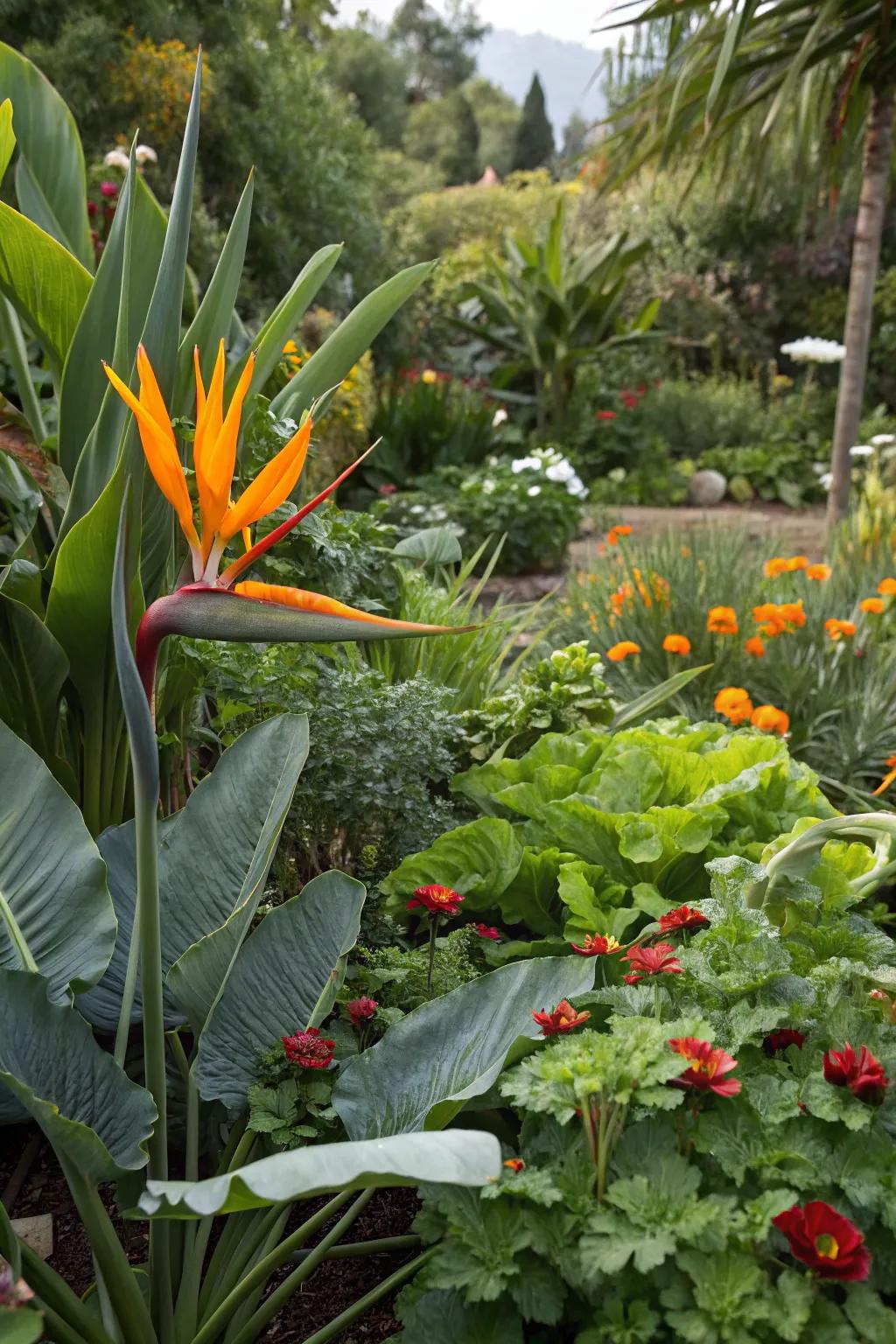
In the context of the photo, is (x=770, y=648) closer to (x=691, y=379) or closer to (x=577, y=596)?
(x=577, y=596)

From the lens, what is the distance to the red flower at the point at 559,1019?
110 cm

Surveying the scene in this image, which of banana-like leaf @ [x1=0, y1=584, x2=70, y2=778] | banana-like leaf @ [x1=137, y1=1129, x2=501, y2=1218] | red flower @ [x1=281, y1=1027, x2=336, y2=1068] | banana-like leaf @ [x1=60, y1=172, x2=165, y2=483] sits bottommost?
red flower @ [x1=281, y1=1027, x2=336, y2=1068]

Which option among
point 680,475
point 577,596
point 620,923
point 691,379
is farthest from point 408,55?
point 620,923

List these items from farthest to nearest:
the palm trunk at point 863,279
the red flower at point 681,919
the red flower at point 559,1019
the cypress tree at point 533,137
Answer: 1. the cypress tree at point 533,137
2. the palm trunk at point 863,279
3. the red flower at point 681,919
4. the red flower at point 559,1019

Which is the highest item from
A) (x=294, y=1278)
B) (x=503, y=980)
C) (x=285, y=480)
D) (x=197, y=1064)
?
(x=285, y=480)

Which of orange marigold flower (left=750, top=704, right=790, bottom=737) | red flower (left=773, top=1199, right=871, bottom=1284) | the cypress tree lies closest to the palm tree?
orange marigold flower (left=750, top=704, right=790, bottom=737)

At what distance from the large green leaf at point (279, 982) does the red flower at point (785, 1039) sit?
497 mm

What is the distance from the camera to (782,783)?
6.08 feet

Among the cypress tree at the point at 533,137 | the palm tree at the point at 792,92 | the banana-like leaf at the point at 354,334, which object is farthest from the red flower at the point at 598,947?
the cypress tree at the point at 533,137

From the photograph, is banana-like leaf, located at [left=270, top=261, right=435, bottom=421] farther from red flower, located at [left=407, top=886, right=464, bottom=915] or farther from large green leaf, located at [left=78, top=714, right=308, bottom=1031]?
red flower, located at [left=407, top=886, right=464, bottom=915]

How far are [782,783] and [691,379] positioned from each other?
9633mm

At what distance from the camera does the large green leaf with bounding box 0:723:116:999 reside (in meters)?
1.18

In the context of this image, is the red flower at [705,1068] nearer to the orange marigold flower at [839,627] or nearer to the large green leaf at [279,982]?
the large green leaf at [279,982]

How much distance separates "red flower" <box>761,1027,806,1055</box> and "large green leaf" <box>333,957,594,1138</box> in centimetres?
22
